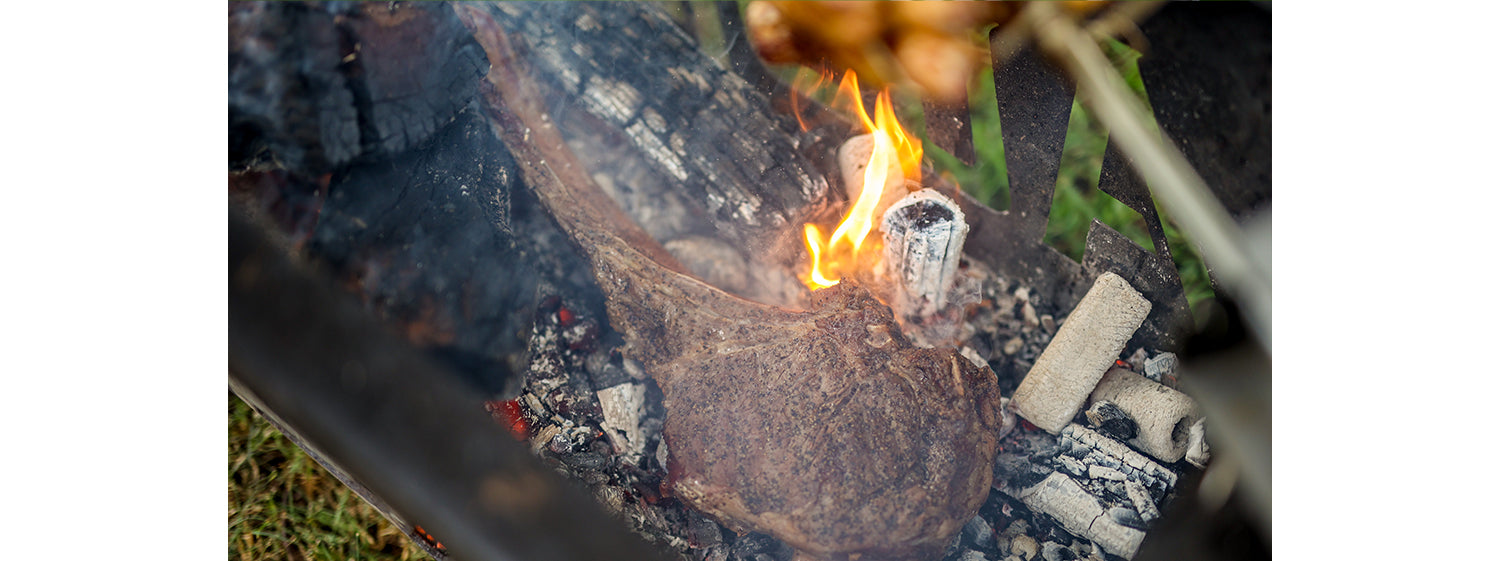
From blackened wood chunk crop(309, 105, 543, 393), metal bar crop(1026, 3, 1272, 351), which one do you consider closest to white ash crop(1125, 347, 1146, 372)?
metal bar crop(1026, 3, 1272, 351)

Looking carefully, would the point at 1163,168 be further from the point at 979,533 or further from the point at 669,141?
the point at 669,141

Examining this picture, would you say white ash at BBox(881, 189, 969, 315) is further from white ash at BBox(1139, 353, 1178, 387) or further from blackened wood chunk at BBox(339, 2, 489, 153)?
blackened wood chunk at BBox(339, 2, 489, 153)

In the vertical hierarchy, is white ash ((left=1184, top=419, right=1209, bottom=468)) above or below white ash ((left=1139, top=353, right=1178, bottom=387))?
below

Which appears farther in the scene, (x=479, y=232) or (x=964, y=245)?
(x=964, y=245)

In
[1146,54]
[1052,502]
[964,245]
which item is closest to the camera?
[1146,54]

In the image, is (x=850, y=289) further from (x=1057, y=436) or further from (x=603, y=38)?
(x=603, y=38)

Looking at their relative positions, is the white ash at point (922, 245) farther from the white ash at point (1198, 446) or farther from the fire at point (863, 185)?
the white ash at point (1198, 446)

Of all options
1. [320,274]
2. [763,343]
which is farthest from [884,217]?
[320,274]
